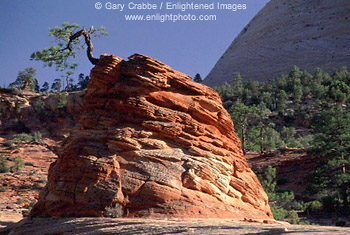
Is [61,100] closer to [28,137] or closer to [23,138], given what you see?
[28,137]

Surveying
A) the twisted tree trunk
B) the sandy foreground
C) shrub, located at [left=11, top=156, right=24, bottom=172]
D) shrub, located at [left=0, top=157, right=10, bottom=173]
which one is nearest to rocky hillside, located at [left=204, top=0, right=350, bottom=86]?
shrub, located at [left=11, top=156, right=24, bottom=172]

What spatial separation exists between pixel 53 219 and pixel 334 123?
20.5 m

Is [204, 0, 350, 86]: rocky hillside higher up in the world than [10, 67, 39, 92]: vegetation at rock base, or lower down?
higher up

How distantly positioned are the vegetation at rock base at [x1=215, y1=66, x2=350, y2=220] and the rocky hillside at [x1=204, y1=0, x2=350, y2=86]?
77.4 feet

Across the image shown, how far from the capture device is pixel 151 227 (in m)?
8.45

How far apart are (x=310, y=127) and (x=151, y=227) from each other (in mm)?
39383

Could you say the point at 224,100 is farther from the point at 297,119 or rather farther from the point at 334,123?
the point at 334,123

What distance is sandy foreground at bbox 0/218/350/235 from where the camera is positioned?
7351 mm

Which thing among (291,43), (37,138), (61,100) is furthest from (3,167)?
(291,43)

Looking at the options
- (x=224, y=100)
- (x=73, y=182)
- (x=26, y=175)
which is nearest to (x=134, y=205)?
(x=73, y=182)

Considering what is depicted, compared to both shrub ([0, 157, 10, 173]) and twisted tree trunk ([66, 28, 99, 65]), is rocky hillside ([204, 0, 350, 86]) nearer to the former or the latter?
shrub ([0, 157, 10, 173])

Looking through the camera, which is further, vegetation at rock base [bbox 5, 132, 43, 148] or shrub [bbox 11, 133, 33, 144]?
shrub [bbox 11, 133, 33, 144]

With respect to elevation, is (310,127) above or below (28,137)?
above

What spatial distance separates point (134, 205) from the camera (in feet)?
34.7
